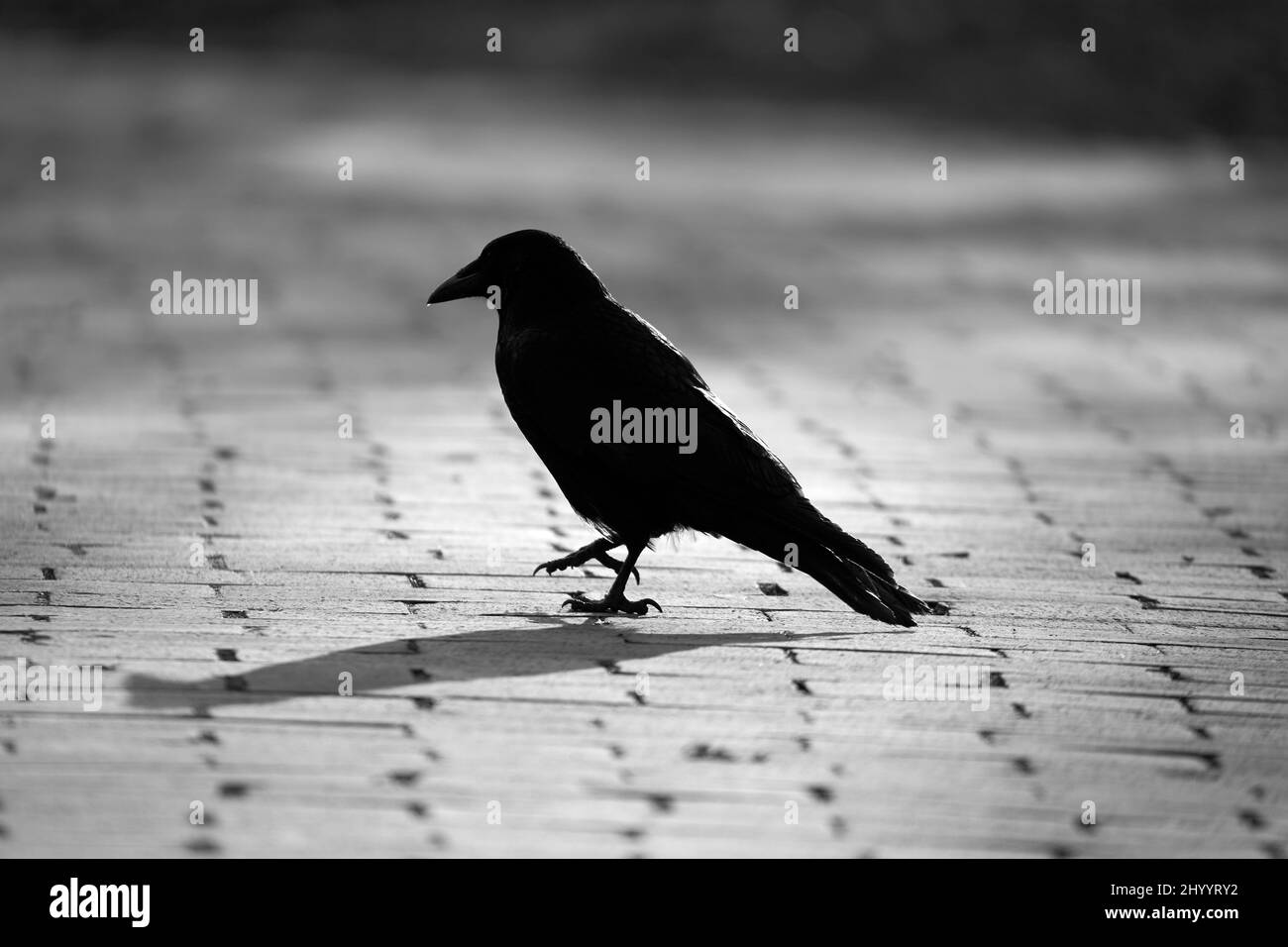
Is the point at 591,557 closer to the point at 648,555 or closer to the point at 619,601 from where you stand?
the point at 619,601

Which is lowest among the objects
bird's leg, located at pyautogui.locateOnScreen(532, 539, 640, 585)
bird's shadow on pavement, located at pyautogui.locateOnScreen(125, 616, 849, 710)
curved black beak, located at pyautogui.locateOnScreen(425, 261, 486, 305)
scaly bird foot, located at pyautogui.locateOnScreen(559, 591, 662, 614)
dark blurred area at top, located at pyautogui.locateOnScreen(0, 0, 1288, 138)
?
bird's shadow on pavement, located at pyautogui.locateOnScreen(125, 616, 849, 710)

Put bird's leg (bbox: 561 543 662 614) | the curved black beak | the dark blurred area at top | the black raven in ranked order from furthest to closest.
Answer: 1. the dark blurred area at top
2. the curved black beak
3. bird's leg (bbox: 561 543 662 614)
4. the black raven

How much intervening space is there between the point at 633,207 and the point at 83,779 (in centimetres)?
1387

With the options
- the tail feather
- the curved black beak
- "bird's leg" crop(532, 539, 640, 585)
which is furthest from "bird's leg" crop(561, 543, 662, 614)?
the curved black beak

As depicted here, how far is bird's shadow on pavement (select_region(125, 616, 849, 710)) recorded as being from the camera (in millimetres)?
5137

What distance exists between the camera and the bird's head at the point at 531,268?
671cm

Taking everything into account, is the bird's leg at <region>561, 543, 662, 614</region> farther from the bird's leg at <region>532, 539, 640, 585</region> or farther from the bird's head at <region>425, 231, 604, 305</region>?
the bird's head at <region>425, 231, 604, 305</region>

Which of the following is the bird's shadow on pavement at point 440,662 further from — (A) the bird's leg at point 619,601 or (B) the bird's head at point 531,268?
(B) the bird's head at point 531,268

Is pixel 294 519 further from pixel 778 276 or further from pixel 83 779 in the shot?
pixel 778 276

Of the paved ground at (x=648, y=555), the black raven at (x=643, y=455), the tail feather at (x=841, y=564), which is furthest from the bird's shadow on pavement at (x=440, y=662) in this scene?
the black raven at (x=643, y=455)

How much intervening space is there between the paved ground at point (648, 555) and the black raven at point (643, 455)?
0.79 feet

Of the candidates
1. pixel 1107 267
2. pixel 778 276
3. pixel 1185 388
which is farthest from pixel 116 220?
pixel 1185 388

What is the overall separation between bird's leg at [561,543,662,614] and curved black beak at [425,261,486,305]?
3.66 ft

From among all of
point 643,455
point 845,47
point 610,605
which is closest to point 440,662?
point 610,605
